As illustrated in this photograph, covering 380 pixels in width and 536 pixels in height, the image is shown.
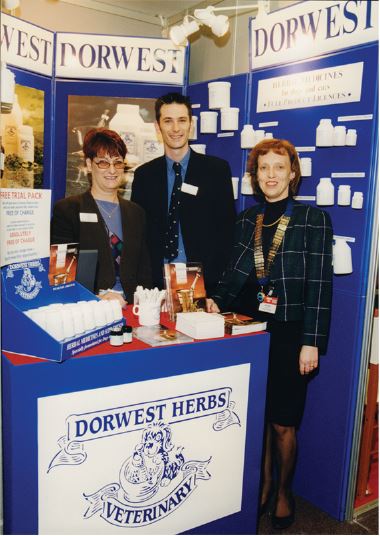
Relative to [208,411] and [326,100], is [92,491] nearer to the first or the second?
[208,411]

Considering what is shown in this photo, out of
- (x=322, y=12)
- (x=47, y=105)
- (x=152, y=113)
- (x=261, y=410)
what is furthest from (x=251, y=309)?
(x=47, y=105)

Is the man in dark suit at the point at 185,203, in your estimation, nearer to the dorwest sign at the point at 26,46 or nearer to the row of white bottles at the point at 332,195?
the row of white bottles at the point at 332,195

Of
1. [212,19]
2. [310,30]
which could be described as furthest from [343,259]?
[212,19]

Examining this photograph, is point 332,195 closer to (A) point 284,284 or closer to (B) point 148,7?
(A) point 284,284

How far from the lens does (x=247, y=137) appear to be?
3223mm

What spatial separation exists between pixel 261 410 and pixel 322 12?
2067 mm

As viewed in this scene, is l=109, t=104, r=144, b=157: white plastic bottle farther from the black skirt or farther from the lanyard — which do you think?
the black skirt

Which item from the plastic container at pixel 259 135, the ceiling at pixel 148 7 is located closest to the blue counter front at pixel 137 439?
the plastic container at pixel 259 135

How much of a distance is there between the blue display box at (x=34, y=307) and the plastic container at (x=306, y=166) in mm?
1424

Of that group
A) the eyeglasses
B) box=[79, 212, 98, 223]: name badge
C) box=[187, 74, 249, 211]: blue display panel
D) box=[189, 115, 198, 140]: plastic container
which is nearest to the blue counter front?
box=[79, 212, 98, 223]: name badge

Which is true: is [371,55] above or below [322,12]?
below

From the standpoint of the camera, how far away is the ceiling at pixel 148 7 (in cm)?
468

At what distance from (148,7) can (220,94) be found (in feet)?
6.82

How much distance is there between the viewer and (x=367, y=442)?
282 centimetres
